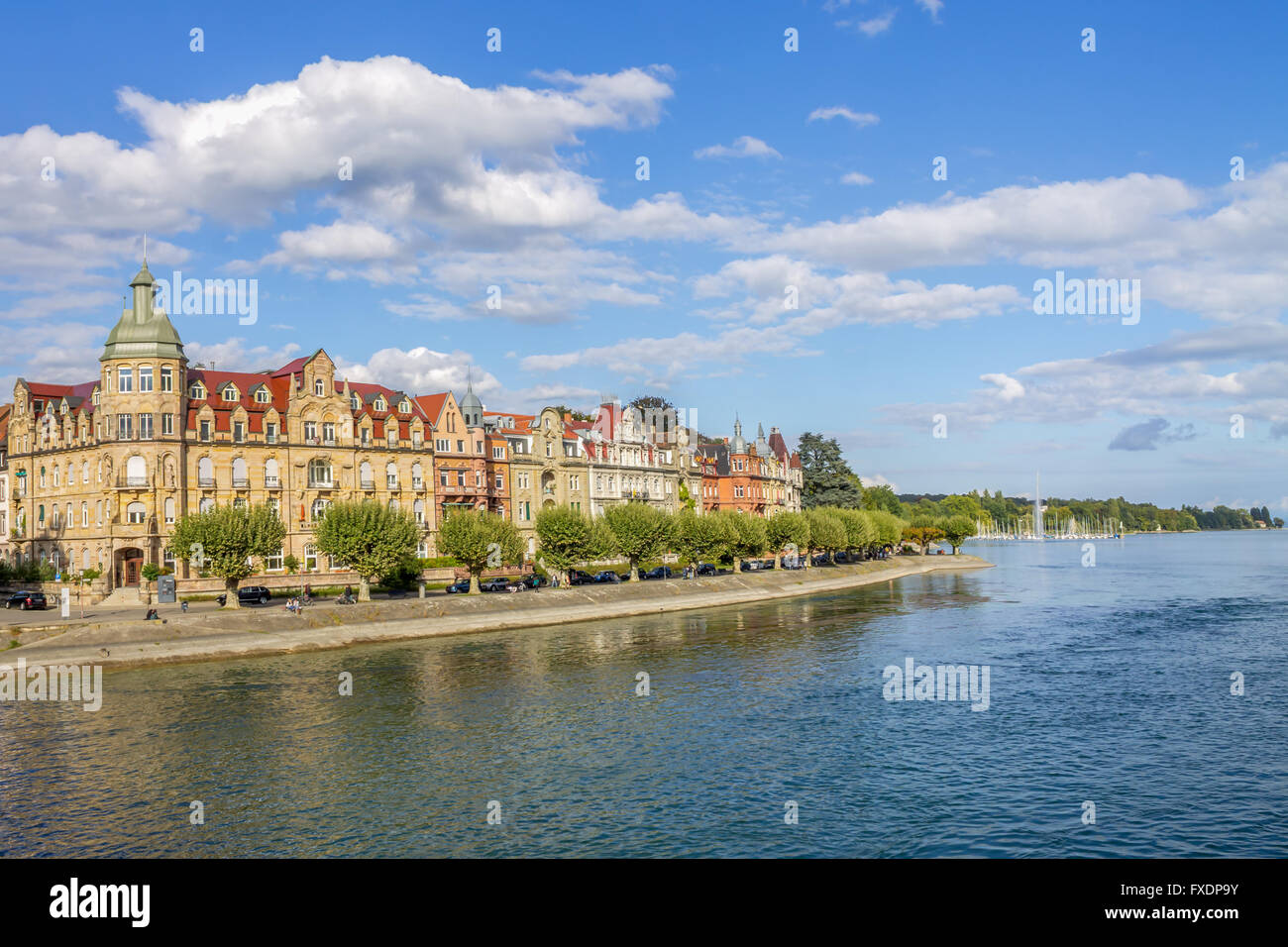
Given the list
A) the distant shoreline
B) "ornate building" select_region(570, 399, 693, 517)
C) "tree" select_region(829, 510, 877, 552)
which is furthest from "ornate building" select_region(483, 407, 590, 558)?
"tree" select_region(829, 510, 877, 552)

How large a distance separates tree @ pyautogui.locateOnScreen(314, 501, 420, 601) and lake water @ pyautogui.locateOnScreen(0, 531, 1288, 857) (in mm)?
13245

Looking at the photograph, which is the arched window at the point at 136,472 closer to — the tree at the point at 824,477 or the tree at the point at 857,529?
the tree at the point at 857,529

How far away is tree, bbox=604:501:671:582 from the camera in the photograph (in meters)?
106

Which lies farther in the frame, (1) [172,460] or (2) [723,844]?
(1) [172,460]

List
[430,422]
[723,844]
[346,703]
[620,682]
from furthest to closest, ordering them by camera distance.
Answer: [430,422]
[620,682]
[346,703]
[723,844]

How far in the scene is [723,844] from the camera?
92.8 feet

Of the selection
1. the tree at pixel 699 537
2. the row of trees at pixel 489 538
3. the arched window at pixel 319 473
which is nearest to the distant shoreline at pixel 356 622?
the row of trees at pixel 489 538

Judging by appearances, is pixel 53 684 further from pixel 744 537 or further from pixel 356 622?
pixel 744 537

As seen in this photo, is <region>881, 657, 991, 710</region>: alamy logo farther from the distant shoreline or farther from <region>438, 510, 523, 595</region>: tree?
<region>438, 510, 523, 595</region>: tree

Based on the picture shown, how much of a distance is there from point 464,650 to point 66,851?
4122cm

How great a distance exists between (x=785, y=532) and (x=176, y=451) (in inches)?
3095
